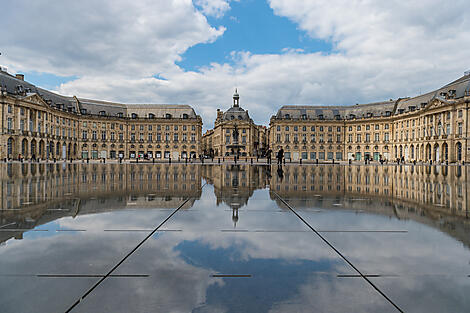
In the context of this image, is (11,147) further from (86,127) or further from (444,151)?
(444,151)

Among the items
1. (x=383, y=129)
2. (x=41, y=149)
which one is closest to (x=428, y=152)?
(x=383, y=129)

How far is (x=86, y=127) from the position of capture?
83375mm

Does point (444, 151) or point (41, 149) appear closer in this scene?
point (444, 151)

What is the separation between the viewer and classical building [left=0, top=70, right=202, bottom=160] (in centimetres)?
5847

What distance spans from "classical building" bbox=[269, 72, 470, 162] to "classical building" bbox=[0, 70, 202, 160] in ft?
97.8

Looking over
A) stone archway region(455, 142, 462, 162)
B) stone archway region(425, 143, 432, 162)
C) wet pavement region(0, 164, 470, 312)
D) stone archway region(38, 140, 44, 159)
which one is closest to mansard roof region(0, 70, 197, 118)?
stone archway region(38, 140, 44, 159)

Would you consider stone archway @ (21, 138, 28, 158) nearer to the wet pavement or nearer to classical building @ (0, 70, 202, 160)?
classical building @ (0, 70, 202, 160)

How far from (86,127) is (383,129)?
269 ft

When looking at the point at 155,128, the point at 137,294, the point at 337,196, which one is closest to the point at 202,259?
the point at 137,294

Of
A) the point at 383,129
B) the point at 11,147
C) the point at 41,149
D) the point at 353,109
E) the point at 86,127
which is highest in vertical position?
the point at 353,109

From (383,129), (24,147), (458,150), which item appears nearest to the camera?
(458,150)

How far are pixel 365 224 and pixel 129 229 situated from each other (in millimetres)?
4553

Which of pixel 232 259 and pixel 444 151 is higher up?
pixel 444 151

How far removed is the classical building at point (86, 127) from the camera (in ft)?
192
